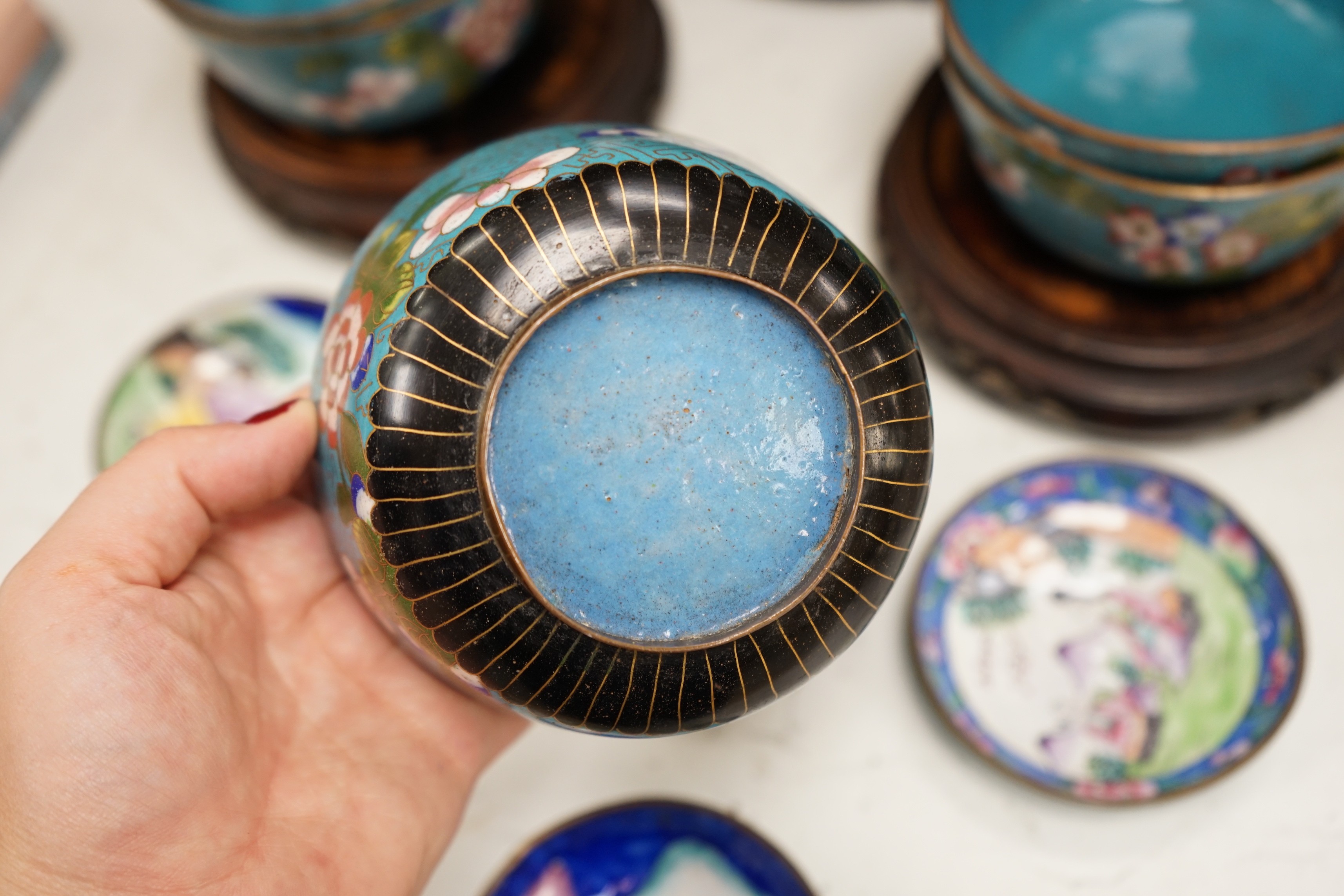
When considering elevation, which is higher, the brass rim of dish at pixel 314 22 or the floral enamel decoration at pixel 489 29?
the brass rim of dish at pixel 314 22

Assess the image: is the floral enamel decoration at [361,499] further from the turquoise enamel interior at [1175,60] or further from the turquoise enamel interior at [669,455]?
the turquoise enamel interior at [1175,60]

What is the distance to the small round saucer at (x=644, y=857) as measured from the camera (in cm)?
108

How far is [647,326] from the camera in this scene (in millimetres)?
731

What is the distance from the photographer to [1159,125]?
1401 millimetres

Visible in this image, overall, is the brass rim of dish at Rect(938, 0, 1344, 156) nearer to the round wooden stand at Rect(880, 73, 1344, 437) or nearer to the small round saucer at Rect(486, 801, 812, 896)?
the round wooden stand at Rect(880, 73, 1344, 437)

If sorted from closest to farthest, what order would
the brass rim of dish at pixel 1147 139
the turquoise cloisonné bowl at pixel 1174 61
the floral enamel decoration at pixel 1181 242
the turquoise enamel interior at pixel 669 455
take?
the turquoise enamel interior at pixel 669 455, the brass rim of dish at pixel 1147 139, the floral enamel decoration at pixel 1181 242, the turquoise cloisonné bowl at pixel 1174 61

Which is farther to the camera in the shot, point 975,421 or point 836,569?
point 975,421

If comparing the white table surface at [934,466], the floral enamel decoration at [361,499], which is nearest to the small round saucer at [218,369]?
the white table surface at [934,466]

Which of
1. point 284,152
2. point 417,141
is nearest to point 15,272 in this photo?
point 284,152

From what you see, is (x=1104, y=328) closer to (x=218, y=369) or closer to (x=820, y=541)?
(x=820, y=541)

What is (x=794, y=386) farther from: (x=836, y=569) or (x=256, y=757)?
(x=256, y=757)

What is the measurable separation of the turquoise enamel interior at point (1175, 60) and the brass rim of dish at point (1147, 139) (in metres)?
0.33

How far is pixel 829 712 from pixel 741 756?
0.37 ft

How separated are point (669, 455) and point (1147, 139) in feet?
2.29
